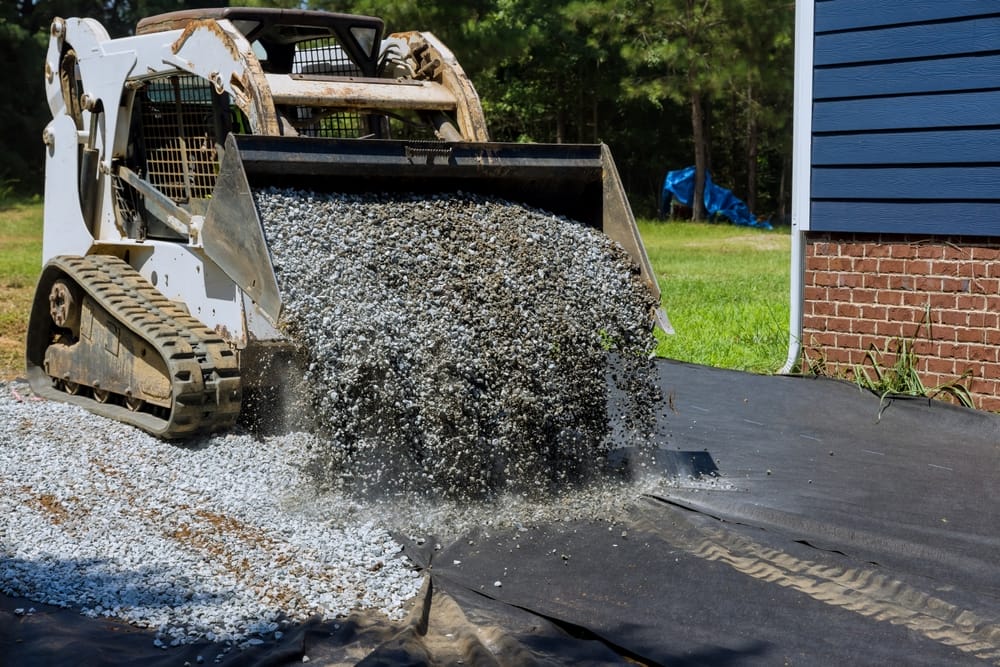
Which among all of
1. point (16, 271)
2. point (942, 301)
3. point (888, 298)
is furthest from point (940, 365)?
point (16, 271)

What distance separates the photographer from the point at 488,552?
4004 millimetres

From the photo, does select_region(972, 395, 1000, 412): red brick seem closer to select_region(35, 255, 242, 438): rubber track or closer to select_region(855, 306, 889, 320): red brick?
select_region(855, 306, 889, 320): red brick

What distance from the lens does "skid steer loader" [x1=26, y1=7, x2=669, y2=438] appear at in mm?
4887

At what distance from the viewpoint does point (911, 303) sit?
6.30 meters

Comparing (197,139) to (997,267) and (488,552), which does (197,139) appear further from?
(997,267)

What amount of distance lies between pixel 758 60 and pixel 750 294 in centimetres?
987

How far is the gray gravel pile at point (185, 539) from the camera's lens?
355cm

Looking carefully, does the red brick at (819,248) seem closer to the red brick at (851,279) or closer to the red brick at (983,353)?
the red brick at (851,279)

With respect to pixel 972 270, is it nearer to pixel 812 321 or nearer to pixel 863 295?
pixel 863 295

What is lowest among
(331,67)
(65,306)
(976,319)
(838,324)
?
(838,324)

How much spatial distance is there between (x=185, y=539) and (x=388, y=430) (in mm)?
860

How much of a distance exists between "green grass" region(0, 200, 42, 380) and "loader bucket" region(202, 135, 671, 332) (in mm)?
3268

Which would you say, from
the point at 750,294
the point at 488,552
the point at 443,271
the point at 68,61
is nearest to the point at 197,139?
Answer: the point at 68,61

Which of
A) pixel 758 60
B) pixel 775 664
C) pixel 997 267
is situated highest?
pixel 758 60
